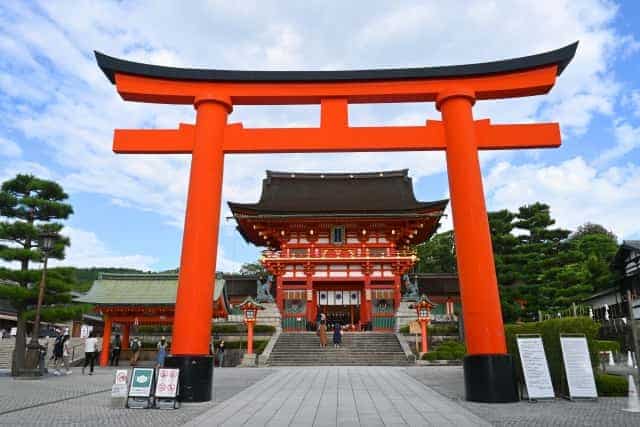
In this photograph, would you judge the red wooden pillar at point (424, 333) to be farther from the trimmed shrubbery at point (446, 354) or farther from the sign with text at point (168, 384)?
the sign with text at point (168, 384)

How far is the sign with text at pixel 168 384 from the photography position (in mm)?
7305

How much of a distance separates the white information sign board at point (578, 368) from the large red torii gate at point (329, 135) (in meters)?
1.78

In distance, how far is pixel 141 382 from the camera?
299 inches

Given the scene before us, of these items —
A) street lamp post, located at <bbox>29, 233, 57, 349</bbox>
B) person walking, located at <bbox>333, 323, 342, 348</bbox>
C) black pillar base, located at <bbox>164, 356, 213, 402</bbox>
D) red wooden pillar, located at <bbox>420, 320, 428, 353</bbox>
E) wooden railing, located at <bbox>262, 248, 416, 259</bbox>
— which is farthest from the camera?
wooden railing, located at <bbox>262, 248, 416, 259</bbox>

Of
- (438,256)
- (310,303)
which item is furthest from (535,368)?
(438,256)

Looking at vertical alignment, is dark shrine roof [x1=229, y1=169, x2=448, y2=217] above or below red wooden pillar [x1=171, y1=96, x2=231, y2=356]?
above

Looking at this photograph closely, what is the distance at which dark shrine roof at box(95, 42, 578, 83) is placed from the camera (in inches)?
347

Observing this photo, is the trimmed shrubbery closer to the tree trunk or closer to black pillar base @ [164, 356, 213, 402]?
black pillar base @ [164, 356, 213, 402]

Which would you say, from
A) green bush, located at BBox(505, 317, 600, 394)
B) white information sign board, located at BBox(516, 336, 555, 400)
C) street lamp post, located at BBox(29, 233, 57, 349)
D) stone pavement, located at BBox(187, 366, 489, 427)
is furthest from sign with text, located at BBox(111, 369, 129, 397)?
street lamp post, located at BBox(29, 233, 57, 349)

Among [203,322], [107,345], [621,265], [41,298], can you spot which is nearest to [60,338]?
[107,345]

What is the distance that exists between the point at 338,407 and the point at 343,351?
13184 millimetres

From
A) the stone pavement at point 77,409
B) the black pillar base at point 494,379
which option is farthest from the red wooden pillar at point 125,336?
the black pillar base at point 494,379

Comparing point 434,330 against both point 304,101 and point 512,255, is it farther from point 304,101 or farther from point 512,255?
point 304,101

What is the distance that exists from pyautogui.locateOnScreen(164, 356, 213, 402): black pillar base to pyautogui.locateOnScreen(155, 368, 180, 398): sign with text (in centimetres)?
25
